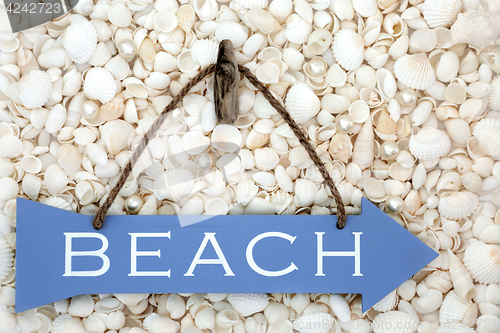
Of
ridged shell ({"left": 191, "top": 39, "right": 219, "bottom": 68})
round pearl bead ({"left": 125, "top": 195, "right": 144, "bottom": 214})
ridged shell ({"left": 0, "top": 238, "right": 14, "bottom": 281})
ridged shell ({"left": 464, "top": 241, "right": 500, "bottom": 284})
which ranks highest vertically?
ridged shell ({"left": 191, "top": 39, "right": 219, "bottom": 68})

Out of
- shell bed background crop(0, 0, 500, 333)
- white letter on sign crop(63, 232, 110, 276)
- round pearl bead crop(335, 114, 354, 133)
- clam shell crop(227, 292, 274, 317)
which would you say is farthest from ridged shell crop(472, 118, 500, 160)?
white letter on sign crop(63, 232, 110, 276)

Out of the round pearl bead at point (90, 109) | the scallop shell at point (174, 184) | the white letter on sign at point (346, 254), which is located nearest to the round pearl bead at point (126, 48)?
the round pearl bead at point (90, 109)

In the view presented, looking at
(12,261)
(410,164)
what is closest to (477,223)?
(410,164)

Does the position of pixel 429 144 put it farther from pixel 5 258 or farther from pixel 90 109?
pixel 5 258

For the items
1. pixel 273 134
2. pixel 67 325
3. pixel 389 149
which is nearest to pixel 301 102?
pixel 273 134

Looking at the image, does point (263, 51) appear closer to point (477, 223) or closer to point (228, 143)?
point (228, 143)

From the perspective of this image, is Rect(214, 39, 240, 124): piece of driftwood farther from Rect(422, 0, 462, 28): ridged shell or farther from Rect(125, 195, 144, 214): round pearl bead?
Rect(422, 0, 462, 28): ridged shell
